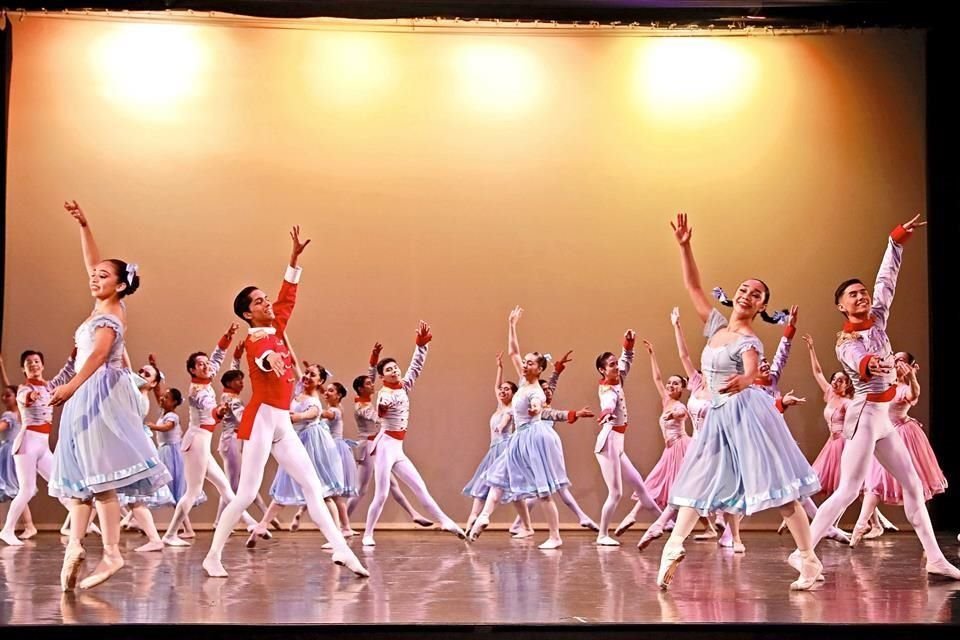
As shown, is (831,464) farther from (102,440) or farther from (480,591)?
(102,440)

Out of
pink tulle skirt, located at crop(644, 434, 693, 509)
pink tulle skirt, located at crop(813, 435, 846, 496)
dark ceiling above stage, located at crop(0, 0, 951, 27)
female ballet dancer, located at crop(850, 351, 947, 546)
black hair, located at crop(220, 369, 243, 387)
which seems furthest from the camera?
dark ceiling above stage, located at crop(0, 0, 951, 27)

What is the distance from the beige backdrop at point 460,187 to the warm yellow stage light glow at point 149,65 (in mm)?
21

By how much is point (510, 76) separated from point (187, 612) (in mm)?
7473

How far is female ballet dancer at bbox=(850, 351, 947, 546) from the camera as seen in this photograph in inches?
320

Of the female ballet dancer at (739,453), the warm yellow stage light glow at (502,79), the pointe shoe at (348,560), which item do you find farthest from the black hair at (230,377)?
the female ballet dancer at (739,453)

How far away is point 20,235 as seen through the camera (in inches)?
415

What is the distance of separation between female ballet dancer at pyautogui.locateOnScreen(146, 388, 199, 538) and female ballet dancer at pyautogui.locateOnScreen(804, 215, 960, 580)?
472 centimetres

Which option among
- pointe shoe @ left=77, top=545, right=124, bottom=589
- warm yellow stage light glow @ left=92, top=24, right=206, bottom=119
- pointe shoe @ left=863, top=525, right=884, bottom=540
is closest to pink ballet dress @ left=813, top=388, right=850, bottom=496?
pointe shoe @ left=863, top=525, right=884, bottom=540

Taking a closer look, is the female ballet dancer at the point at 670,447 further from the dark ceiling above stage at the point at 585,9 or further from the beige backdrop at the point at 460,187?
the dark ceiling above stage at the point at 585,9

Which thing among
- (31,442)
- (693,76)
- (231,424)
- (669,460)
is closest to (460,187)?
(693,76)

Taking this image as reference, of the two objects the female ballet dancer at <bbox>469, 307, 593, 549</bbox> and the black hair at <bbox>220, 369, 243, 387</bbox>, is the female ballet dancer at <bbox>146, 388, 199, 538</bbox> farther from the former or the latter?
the female ballet dancer at <bbox>469, 307, 593, 549</bbox>

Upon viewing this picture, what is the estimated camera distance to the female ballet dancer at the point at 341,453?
28.7ft

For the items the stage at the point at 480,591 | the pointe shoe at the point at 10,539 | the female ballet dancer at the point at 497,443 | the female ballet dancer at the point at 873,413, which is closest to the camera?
the stage at the point at 480,591

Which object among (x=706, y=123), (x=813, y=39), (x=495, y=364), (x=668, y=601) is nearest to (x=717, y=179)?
(x=706, y=123)
